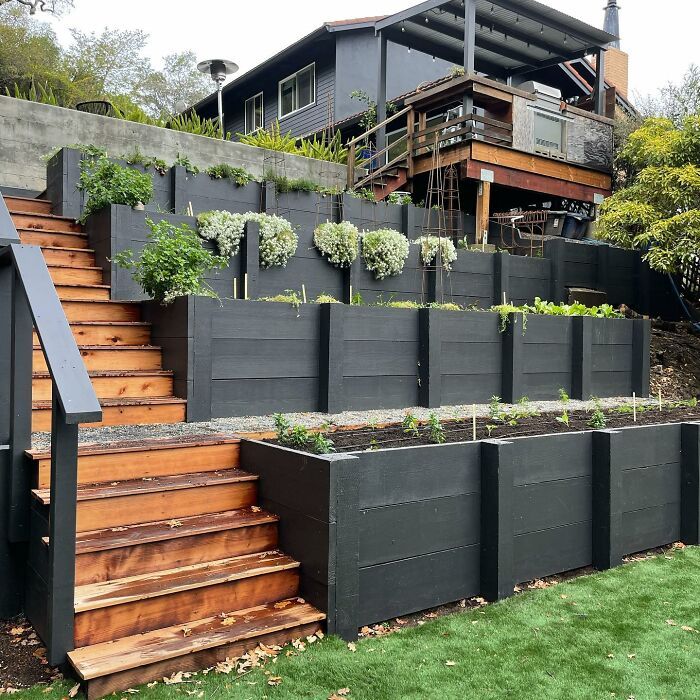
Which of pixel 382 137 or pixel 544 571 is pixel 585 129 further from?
pixel 544 571

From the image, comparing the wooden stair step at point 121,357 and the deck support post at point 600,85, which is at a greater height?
the deck support post at point 600,85

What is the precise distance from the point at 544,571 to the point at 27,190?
763 centimetres

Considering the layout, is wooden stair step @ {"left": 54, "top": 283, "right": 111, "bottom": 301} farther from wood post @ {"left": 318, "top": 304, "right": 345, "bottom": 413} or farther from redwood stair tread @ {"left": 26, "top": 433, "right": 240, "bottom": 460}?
redwood stair tread @ {"left": 26, "top": 433, "right": 240, "bottom": 460}

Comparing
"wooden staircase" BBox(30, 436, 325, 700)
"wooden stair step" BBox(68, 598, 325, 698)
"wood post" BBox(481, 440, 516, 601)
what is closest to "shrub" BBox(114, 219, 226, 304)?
"wooden staircase" BBox(30, 436, 325, 700)

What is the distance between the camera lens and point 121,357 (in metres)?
4.97

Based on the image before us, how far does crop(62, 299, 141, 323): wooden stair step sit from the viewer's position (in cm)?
527

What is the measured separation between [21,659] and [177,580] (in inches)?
26.4

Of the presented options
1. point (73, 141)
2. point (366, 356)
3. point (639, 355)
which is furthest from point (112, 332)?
point (639, 355)

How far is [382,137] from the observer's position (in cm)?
1312

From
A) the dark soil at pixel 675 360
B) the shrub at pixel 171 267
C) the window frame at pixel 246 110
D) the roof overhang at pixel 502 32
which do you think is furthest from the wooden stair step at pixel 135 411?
the window frame at pixel 246 110

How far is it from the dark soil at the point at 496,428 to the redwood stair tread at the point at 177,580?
71 centimetres

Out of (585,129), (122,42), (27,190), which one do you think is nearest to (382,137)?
(585,129)

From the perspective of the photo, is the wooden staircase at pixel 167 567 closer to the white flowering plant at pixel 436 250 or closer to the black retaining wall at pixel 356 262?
the black retaining wall at pixel 356 262

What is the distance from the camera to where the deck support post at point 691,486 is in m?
4.68
